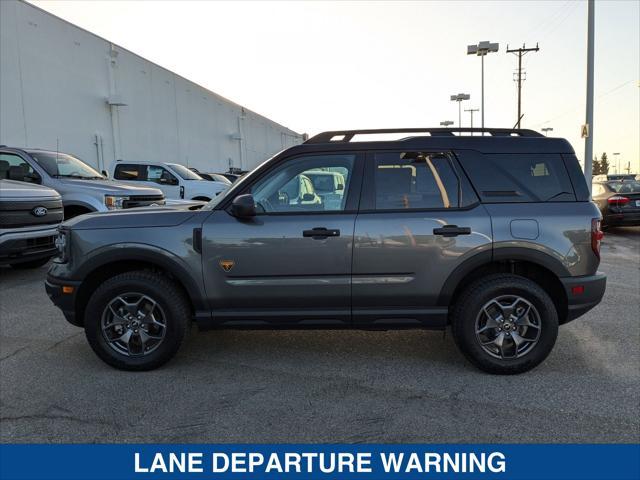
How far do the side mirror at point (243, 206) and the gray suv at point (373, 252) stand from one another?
0.01 metres

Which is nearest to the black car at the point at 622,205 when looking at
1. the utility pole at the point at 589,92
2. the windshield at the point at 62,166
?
the utility pole at the point at 589,92

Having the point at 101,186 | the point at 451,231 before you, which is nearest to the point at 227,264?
the point at 451,231

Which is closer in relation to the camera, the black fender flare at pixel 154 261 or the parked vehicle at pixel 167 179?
the black fender flare at pixel 154 261

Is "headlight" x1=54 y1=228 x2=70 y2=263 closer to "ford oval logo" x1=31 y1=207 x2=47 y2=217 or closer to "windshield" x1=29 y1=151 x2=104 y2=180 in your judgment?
"ford oval logo" x1=31 y1=207 x2=47 y2=217

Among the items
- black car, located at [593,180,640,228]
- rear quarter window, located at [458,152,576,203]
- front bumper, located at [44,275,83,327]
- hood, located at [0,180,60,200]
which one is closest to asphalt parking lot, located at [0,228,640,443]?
front bumper, located at [44,275,83,327]

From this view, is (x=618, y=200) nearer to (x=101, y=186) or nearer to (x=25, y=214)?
(x=101, y=186)

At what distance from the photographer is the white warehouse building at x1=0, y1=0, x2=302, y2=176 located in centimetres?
1396

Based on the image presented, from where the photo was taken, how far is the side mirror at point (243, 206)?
373 cm

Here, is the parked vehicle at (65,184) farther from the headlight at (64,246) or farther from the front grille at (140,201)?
the headlight at (64,246)

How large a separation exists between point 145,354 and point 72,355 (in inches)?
36.7

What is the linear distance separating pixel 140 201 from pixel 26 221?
7.92 ft

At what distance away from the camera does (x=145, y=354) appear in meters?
3.97

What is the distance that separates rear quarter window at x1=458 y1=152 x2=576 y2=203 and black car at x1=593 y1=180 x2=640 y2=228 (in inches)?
397

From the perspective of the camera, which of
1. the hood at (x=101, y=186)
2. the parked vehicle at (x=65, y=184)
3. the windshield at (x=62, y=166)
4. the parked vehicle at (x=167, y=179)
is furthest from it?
the parked vehicle at (x=167, y=179)
